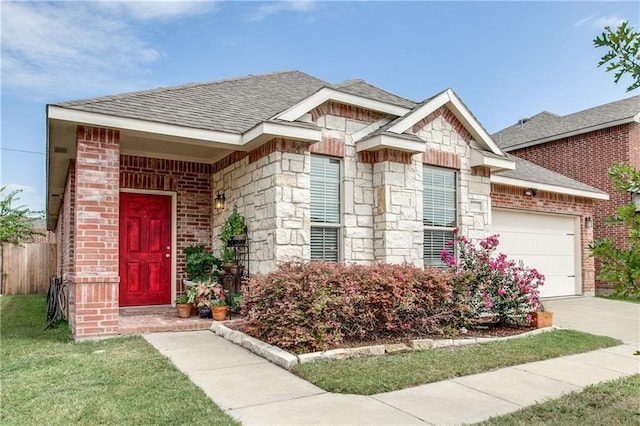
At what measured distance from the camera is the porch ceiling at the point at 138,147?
21.7 ft

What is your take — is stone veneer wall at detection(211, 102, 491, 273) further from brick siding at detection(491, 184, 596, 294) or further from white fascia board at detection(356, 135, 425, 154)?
brick siding at detection(491, 184, 596, 294)

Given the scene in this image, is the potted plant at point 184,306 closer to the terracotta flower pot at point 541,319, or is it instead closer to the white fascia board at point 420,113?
the white fascia board at point 420,113

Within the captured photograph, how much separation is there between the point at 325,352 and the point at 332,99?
4341 mm

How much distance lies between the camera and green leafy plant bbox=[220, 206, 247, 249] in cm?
771

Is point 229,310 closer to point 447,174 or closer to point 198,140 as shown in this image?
point 198,140

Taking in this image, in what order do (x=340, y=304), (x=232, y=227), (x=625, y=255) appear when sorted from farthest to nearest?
(x=232, y=227) < (x=340, y=304) < (x=625, y=255)

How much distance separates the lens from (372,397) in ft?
12.7

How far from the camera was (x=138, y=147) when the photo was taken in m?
7.93

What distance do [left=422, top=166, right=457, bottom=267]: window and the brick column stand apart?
205 inches

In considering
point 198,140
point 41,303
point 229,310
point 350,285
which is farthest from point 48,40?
point 350,285

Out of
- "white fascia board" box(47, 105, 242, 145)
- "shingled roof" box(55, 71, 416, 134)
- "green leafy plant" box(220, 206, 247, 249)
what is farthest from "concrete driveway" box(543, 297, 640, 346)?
"white fascia board" box(47, 105, 242, 145)

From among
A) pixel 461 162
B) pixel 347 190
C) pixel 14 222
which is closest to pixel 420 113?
pixel 461 162

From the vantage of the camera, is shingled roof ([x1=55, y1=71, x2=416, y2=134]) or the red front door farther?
the red front door

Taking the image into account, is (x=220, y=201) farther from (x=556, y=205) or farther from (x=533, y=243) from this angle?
(x=556, y=205)
